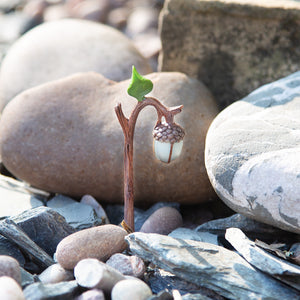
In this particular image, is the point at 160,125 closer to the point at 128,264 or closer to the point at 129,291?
the point at 128,264

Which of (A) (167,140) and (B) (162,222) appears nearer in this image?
(A) (167,140)

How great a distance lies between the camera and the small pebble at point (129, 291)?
1735 millimetres

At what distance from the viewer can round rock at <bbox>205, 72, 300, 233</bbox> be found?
80.7 inches

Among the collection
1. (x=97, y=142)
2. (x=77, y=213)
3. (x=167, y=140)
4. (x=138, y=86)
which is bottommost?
(x=77, y=213)

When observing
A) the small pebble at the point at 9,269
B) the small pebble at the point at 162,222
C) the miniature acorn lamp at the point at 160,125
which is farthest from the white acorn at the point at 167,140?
the small pebble at the point at 9,269

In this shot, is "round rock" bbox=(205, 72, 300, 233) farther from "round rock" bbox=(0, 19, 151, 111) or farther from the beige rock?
"round rock" bbox=(0, 19, 151, 111)

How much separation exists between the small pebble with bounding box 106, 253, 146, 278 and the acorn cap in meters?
0.55

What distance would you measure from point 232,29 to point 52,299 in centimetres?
226

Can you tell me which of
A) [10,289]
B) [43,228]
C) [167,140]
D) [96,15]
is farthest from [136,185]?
[96,15]

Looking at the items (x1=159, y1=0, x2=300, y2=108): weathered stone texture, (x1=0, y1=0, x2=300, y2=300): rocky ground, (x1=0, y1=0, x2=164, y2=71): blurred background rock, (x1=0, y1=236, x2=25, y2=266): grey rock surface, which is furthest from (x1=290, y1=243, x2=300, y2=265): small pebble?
(x1=0, y1=0, x2=164, y2=71): blurred background rock

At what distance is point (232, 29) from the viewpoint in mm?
3221

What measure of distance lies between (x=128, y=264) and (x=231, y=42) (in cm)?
189

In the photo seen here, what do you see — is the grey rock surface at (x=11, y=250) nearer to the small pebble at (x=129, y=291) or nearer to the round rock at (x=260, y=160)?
the small pebble at (x=129, y=291)

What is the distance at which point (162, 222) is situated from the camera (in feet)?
8.30
